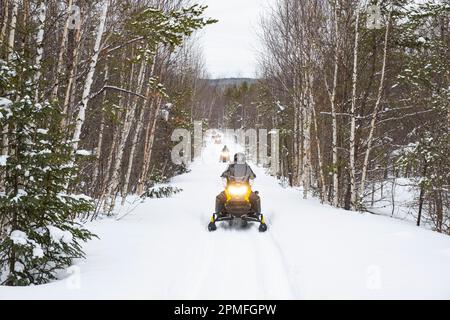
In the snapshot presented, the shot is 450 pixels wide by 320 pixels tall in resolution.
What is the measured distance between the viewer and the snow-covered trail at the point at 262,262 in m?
4.46

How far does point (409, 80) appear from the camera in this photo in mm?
10906

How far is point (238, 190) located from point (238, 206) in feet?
1.46

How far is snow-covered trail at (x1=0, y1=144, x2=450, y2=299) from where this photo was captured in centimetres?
446

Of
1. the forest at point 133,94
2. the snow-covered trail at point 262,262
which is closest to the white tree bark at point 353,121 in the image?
the forest at point 133,94

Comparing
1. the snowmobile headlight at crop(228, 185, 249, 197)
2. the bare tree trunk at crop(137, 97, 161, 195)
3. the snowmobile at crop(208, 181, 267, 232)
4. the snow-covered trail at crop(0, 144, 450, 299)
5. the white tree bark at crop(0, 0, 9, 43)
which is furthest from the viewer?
the bare tree trunk at crop(137, 97, 161, 195)

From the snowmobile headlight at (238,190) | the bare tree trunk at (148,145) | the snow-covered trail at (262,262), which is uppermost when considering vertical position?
the bare tree trunk at (148,145)

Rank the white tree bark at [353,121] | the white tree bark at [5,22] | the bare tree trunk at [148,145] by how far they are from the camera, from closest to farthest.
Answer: the white tree bark at [5,22], the white tree bark at [353,121], the bare tree trunk at [148,145]

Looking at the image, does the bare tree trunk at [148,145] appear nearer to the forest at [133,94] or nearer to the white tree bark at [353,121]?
the forest at [133,94]

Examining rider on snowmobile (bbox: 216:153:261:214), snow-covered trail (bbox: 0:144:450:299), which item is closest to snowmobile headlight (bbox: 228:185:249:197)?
rider on snowmobile (bbox: 216:153:261:214)

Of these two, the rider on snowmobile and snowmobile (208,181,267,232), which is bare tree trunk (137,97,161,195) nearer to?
the rider on snowmobile

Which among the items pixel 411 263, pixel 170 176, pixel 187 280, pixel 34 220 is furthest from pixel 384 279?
pixel 170 176

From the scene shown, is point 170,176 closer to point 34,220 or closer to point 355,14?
point 355,14

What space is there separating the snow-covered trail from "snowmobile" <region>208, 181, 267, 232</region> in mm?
319

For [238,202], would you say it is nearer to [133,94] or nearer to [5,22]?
[133,94]
